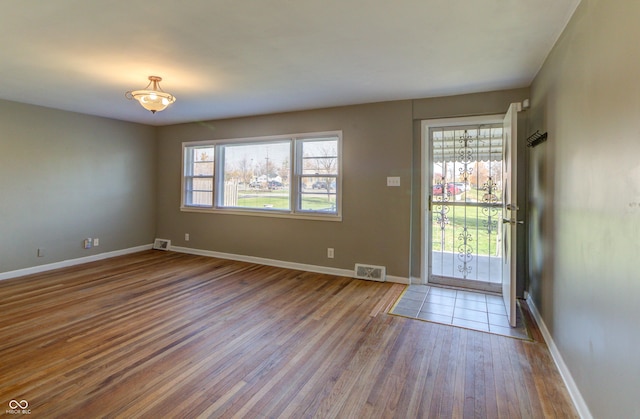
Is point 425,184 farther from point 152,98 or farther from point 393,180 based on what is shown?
point 152,98

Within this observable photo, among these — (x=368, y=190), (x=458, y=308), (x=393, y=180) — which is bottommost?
(x=458, y=308)

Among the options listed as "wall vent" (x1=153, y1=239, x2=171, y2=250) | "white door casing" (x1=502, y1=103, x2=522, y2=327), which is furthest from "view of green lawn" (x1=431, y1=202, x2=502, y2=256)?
"wall vent" (x1=153, y1=239, x2=171, y2=250)

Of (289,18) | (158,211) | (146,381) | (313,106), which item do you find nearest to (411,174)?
(313,106)

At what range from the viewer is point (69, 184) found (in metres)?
4.80

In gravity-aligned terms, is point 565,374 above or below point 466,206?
below

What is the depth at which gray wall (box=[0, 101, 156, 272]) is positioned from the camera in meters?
4.20

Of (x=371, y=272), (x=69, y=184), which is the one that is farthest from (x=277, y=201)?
(x=69, y=184)

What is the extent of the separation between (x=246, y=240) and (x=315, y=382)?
3.45 meters

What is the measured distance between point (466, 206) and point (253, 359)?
122 inches

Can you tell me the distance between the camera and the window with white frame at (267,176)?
4.61 m

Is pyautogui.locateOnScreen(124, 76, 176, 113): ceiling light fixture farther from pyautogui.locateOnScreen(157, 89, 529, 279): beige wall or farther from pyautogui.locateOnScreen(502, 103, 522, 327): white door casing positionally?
pyautogui.locateOnScreen(502, 103, 522, 327): white door casing

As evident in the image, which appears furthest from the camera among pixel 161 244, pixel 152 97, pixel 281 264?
pixel 161 244

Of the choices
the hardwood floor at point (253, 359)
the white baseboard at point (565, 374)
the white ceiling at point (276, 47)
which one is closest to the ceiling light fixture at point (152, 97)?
the white ceiling at point (276, 47)

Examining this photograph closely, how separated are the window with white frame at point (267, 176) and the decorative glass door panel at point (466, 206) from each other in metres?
1.36
